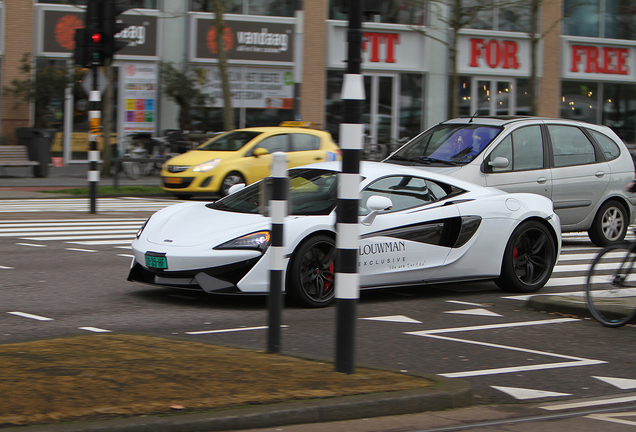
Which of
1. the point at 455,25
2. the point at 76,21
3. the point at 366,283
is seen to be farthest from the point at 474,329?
the point at 76,21

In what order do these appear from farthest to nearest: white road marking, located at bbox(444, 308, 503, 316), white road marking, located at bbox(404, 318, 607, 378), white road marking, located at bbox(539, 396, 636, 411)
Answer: white road marking, located at bbox(444, 308, 503, 316), white road marking, located at bbox(404, 318, 607, 378), white road marking, located at bbox(539, 396, 636, 411)

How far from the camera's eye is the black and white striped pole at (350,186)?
204 inches

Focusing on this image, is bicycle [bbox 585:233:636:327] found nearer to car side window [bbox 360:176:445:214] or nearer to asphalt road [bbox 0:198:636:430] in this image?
asphalt road [bbox 0:198:636:430]

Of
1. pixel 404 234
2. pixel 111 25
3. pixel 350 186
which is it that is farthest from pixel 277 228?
pixel 111 25

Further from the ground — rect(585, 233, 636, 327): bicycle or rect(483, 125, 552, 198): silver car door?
rect(483, 125, 552, 198): silver car door

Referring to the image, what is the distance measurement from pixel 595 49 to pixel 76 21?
809 inches

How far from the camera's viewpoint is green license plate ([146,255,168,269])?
7660 mm

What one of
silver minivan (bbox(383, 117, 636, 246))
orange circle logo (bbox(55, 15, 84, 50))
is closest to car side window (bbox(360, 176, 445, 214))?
silver minivan (bbox(383, 117, 636, 246))

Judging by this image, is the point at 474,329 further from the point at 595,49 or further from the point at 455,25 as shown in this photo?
the point at 595,49

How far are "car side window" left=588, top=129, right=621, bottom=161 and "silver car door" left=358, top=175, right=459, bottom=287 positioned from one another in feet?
15.9

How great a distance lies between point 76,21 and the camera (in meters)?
27.4

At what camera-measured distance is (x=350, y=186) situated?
5172 millimetres

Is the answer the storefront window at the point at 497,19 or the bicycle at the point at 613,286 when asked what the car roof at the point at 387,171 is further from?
the storefront window at the point at 497,19

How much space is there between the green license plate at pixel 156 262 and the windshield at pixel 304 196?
101 cm
